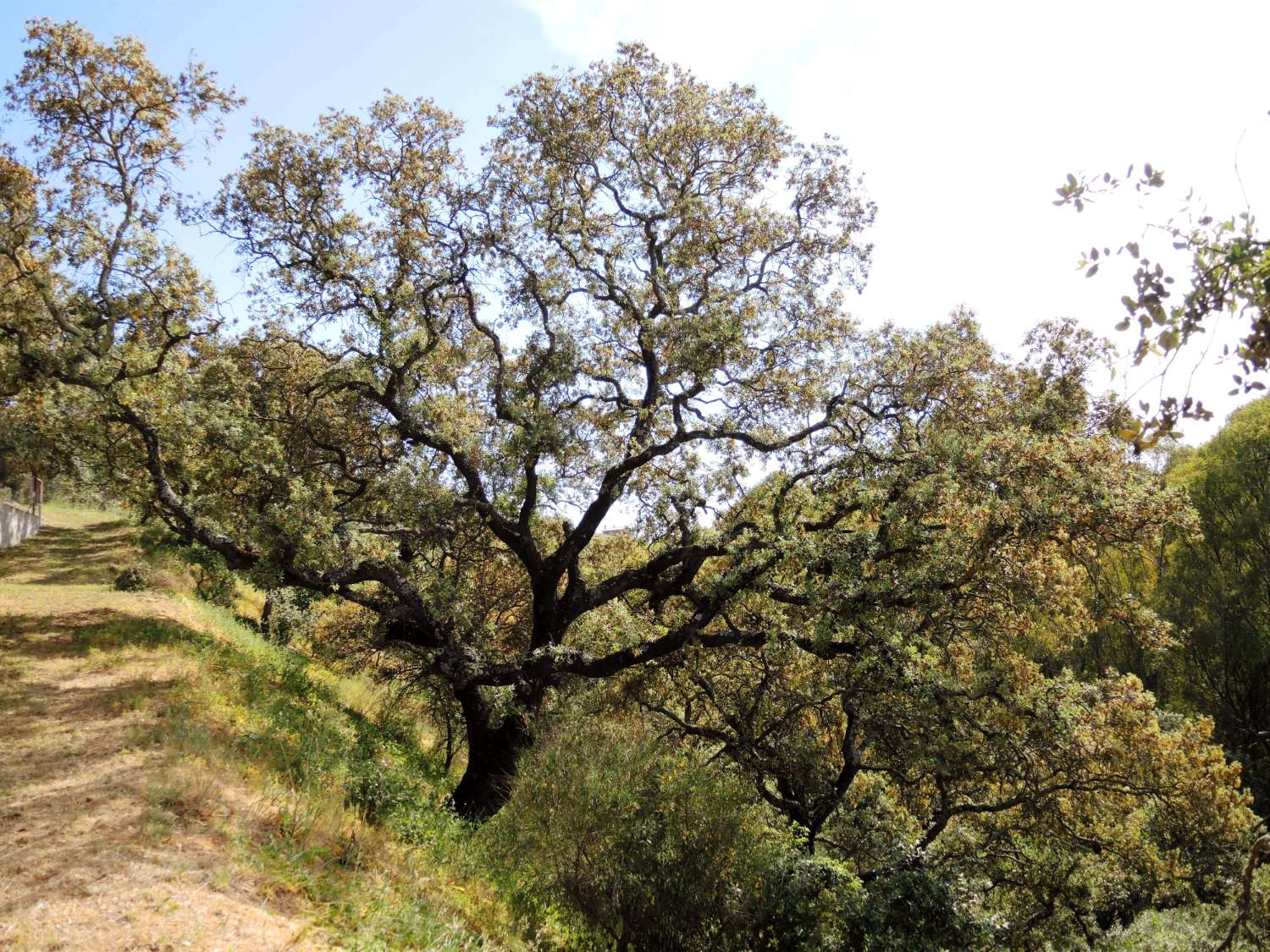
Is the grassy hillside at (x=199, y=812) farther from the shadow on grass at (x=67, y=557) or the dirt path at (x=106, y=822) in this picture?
the shadow on grass at (x=67, y=557)

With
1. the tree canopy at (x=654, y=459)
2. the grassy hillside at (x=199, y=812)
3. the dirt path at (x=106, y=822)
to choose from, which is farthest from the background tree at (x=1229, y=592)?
the dirt path at (x=106, y=822)

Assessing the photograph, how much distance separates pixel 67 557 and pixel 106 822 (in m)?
17.1

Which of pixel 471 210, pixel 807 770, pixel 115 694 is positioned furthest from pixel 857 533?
pixel 115 694

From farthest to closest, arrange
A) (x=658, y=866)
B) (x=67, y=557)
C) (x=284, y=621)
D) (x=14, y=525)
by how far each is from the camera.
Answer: (x=14, y=525), (x=67, y=557), (x=284, y=621), (x=658, y=866)

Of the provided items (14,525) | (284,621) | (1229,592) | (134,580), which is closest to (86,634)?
(134,580)

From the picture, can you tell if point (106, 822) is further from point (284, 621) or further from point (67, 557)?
point (67, 557)

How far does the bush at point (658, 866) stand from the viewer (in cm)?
805

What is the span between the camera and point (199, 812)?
6867 mm

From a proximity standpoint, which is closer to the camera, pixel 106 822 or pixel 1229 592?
pixel 106 822

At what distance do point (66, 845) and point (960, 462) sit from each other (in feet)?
33.0

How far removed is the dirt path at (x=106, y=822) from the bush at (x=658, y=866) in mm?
2991

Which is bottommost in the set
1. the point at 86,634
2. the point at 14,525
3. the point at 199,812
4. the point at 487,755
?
the point at 487,755

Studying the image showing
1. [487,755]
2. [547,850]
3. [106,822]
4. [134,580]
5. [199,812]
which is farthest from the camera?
[134,580]

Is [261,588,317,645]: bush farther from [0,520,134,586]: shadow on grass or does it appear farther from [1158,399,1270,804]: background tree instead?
[1158,399,1270,804]: background tree
